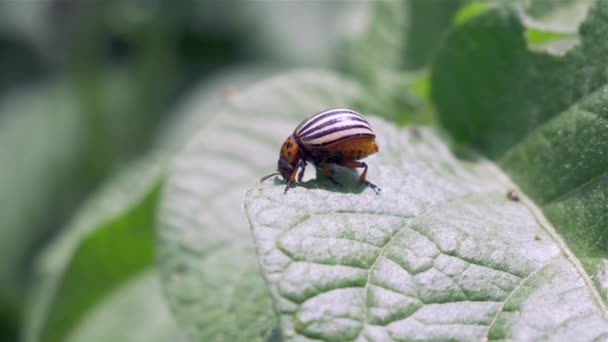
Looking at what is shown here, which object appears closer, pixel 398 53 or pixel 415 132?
pixel 415 132

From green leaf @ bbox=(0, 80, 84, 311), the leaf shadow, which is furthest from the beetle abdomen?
green leaf @ bbox=(0, 80, 84, 311)

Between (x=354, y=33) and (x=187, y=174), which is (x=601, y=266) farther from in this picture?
(x=354, y=33)

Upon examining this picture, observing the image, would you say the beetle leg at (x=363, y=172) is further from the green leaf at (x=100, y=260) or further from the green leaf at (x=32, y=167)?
the green leaf at (x=32, y=167)

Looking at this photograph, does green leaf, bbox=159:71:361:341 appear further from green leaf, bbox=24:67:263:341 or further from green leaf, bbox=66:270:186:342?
green leaf, bbox=66:270:186:342

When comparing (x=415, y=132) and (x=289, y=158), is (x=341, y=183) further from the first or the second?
(x=415, y=132)

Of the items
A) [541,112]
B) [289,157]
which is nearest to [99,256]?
[289,157]

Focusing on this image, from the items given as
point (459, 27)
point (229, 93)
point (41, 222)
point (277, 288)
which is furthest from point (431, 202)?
point (41, 222)
